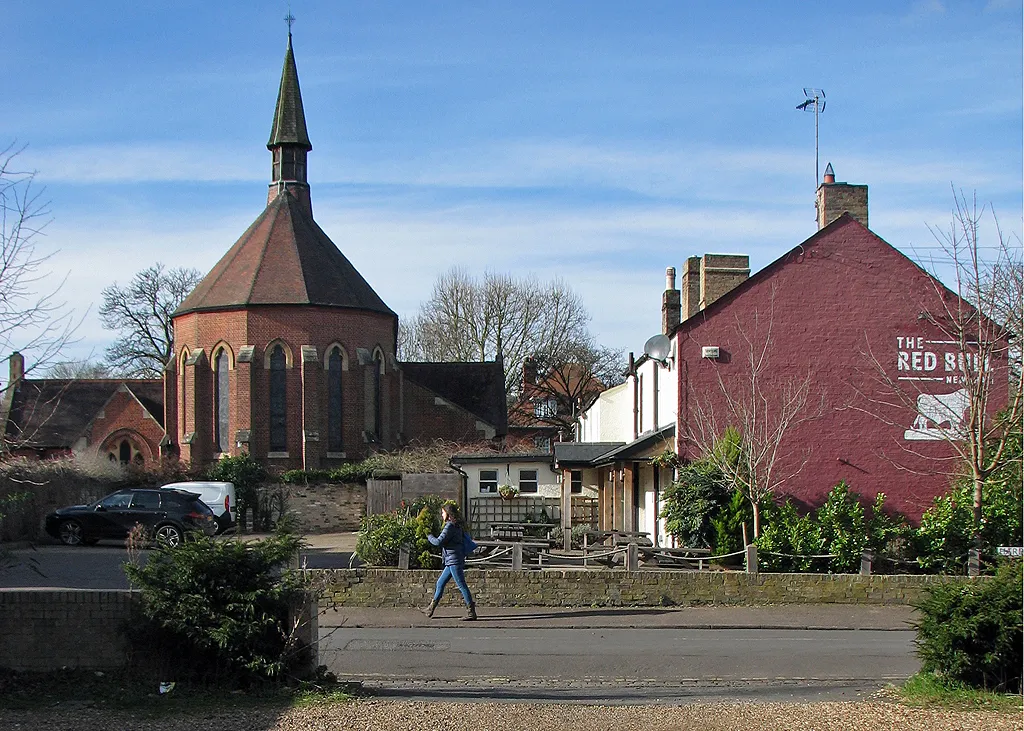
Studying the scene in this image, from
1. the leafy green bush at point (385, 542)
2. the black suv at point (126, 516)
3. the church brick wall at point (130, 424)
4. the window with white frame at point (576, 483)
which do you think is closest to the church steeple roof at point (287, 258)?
the church brick wall at point (130, 424)

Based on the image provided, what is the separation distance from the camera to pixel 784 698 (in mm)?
10852

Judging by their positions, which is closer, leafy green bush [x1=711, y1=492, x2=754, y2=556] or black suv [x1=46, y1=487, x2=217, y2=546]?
leafy green bush [x1=711, y1=492, x2=754, y2=556]

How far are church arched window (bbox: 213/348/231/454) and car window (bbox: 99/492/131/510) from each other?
15.6 meters

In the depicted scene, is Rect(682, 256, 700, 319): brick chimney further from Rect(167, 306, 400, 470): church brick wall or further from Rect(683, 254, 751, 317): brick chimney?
Rect(167, 306, 400, 470): church brick wall

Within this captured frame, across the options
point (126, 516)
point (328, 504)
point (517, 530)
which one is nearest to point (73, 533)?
point (126, 516)

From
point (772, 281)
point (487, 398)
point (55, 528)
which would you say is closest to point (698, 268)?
point (772, 281)

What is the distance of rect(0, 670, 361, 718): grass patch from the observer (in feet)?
31.2

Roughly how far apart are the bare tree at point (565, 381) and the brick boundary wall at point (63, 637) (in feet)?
165

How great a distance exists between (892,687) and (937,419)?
12.7 metres

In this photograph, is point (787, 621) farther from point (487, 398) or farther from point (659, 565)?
point (487, 398)

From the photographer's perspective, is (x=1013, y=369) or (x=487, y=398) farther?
(x=487, y=398)

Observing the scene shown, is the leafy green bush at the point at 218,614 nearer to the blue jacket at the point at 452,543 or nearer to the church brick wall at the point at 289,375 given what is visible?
the blue jacket at the point at 452,543

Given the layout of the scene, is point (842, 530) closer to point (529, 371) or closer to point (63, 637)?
point (63, 637)

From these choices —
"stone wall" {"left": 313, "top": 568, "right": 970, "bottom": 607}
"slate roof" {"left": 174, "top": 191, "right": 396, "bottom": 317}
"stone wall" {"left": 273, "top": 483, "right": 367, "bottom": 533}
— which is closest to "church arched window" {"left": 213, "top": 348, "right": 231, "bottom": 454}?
"slate roof" {"left": 174, "top": 191, "right": 396, "bottom": 317}
